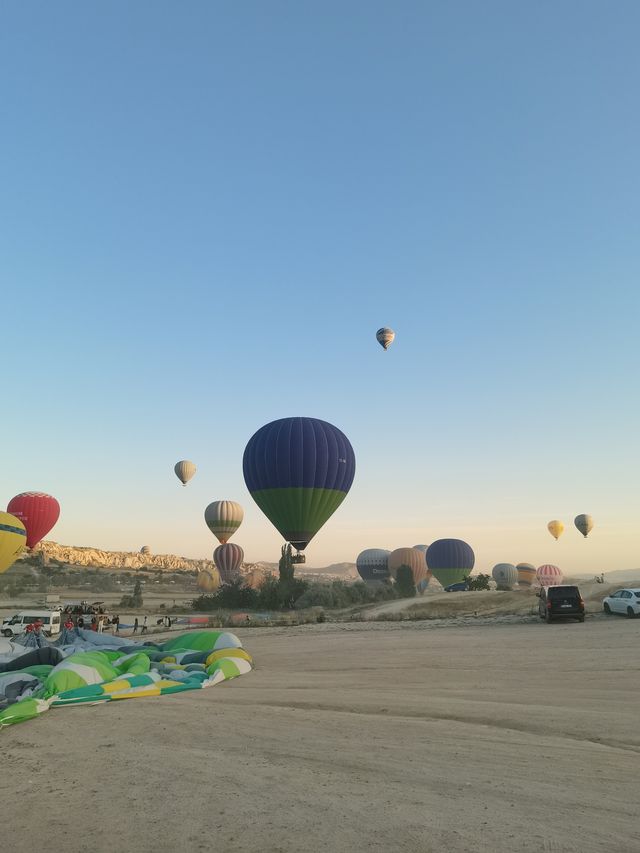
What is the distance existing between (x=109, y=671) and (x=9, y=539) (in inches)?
1270

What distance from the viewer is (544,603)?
26719 millimetres

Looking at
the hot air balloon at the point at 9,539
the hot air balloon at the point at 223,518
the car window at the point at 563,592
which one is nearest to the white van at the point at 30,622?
→ the hot air balloon at the point at 9,539

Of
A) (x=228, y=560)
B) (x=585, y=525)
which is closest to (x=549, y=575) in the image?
(x=585, y=525)

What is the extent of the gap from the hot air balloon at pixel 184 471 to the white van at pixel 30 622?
155 ft

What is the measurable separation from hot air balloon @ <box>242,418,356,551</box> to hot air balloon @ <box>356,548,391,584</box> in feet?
150

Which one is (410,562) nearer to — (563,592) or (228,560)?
(228,560)

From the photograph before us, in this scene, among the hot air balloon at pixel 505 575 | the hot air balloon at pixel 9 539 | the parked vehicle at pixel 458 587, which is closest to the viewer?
the hot air balloon at pixel 9 539

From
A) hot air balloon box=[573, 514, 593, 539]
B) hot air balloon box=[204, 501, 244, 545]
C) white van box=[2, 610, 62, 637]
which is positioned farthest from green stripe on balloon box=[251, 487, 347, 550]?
hot air balloon box=[573, 514, 593, 539]

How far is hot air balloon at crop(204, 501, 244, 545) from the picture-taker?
80.4 meters

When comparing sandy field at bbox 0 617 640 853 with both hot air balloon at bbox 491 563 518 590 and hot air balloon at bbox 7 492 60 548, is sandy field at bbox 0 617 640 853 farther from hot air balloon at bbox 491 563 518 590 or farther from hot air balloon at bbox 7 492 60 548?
hot air balloon at bbox 491 563 518 590

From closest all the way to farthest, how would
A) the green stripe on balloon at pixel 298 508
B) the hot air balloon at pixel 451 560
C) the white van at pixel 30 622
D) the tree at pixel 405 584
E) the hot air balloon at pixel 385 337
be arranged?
the white van at pixel 30 622 → the green stripe on balloon at pixel 298 508 → the hot air balloon at pixel 385 337 → the tree at pixel 405 584 → the hot air balloon at pixel 451 560

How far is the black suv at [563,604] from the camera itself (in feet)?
84.0

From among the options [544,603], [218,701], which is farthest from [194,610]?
[218,701]

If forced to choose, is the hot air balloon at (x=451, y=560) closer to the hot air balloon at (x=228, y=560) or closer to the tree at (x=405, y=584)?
the tree at (x=405, y=584)
